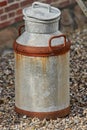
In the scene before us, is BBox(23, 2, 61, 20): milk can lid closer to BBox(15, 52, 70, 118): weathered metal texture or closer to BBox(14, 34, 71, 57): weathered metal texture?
BBox(14, 34, 71, 57): weathered metal texture

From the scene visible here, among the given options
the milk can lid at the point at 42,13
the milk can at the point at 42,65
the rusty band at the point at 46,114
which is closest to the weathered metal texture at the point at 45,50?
the milk can at the point at 42,65

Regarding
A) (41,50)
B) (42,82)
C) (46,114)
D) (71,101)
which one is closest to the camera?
(41,50)

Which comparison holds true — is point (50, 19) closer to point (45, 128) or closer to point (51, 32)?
point (51, 32)

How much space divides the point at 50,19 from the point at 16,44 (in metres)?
0.43

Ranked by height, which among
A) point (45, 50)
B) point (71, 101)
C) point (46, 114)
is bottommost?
point (71, 101)

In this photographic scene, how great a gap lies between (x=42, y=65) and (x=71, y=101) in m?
0.84

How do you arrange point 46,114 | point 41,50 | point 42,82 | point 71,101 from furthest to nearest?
point 71,101 → point 46,114 → point 42,82 → point 41,50

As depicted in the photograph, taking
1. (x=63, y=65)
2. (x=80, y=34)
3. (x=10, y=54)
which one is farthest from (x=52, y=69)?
(x=80, y=34)

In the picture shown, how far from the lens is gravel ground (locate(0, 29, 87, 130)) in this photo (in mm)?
6477

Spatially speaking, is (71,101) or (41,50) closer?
(41,50)

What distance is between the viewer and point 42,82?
21.1ft

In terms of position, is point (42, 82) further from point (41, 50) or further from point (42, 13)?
point (42, 13)

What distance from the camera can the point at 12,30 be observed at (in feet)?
28.6

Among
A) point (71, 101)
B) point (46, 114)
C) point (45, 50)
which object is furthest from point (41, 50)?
point (71, 101)
